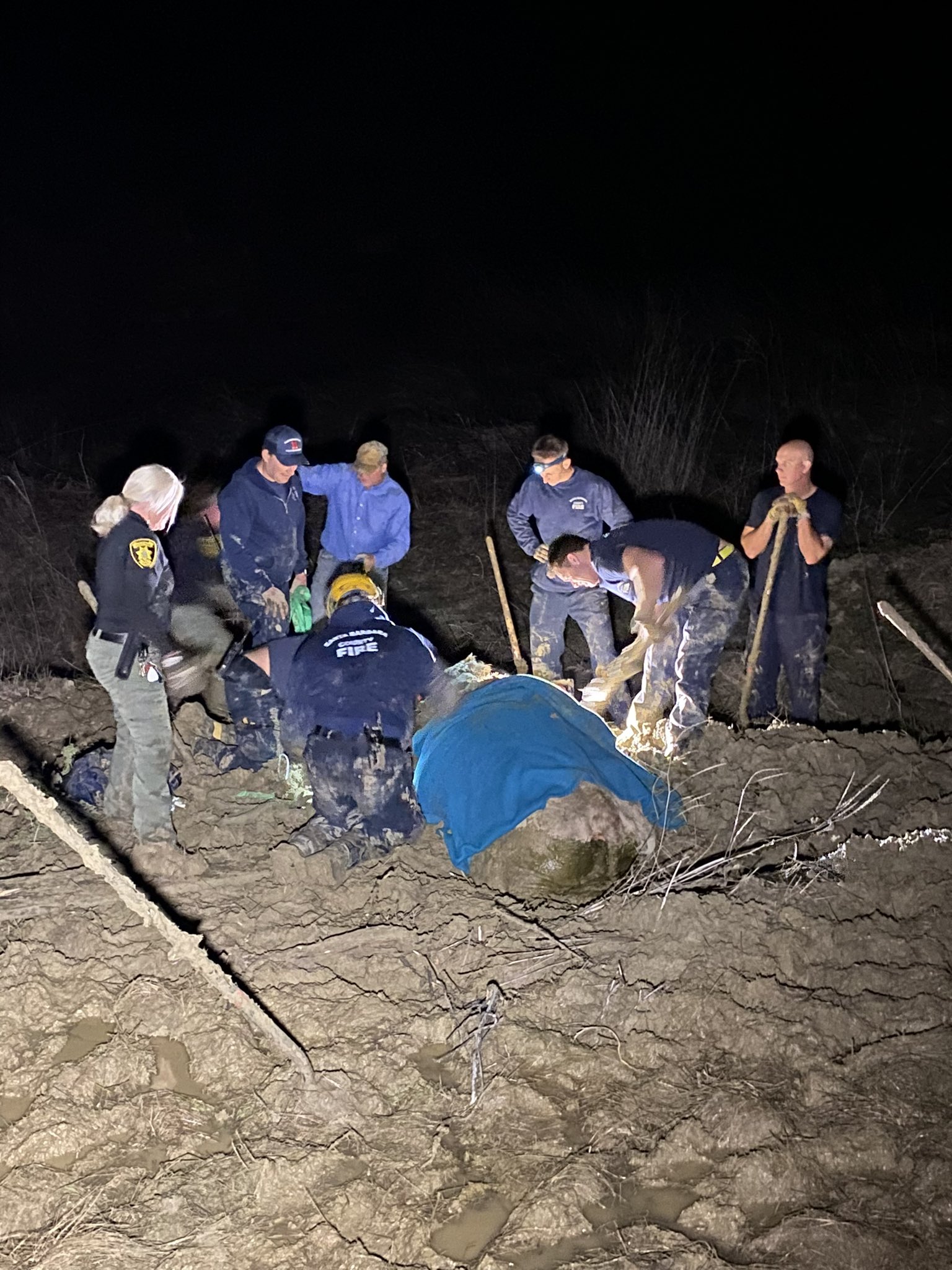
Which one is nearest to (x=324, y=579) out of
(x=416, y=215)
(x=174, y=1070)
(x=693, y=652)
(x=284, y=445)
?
(x=284, y=445)

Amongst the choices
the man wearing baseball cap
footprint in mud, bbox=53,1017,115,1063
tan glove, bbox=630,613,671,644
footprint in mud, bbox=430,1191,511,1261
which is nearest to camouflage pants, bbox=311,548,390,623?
the man wearing baseball cap

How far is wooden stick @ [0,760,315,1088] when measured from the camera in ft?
10.2

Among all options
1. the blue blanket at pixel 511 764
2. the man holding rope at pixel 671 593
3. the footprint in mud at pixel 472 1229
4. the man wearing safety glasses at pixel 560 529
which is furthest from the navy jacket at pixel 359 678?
the footprint in mud at pixel 472 1229

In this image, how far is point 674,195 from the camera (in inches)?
867

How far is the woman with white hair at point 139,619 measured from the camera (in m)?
4.87

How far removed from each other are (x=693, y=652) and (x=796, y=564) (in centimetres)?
Result: 70

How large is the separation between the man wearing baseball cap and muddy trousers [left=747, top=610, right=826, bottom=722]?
263 centimetres

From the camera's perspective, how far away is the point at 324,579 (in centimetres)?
A: 681

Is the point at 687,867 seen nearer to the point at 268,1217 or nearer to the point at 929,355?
the point at 268,1217

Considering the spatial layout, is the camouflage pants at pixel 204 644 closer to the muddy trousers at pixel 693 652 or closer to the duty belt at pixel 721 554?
the muddy trousers at pixel 693 652

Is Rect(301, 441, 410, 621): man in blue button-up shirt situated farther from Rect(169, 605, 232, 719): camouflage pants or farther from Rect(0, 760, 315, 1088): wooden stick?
Rect(0, 760, 315, 1088): wooden stick

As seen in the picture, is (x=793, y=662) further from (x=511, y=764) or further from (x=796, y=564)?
(x=511, y=764)

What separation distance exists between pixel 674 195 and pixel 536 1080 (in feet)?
68.2

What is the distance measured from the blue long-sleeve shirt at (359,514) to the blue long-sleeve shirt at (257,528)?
0.75ft
